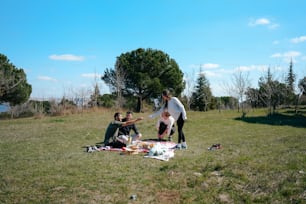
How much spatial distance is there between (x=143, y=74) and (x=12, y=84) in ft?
44.0

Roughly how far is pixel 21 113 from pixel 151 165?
909 inches

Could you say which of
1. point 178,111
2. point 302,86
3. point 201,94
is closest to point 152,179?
point 178,111

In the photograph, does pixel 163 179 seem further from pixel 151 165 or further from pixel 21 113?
pixel 21 113

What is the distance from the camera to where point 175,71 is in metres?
31.9

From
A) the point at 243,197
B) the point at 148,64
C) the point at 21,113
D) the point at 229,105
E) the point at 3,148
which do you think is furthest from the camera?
the point at 229,105

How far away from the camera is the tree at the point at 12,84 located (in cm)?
2291

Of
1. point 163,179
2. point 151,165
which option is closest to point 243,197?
point 163,179

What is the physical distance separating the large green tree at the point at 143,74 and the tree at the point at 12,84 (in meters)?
9.74

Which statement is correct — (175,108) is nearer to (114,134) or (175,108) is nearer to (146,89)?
(114,134)

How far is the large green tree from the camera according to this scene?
3064 cm

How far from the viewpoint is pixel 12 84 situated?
23.5m

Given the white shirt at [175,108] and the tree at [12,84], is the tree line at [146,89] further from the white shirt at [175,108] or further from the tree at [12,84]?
the white shirt at [175,108]

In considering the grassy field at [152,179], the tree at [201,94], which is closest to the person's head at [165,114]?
the grassy field at [152,179]

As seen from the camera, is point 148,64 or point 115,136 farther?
point 148,64
